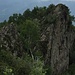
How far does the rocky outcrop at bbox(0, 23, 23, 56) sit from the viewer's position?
5293 cm

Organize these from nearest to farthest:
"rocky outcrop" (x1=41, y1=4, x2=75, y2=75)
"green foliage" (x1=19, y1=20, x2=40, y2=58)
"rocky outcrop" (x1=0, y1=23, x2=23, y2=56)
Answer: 1. "rocky outcrop" (x1=0, y1=23, x2=23, y2=56)
2. "green foliage" (x1=19, y1=20, x2=40, y2=58)
3. "rocky outcrop" (x1=41, y1=4, x2=75, y2=75)

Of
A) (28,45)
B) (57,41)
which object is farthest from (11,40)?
(57,41)

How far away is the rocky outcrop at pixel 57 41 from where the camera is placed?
7369 centimetres

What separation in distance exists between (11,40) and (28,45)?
768cm

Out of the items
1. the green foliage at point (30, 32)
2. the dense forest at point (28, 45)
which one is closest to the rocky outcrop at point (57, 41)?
the dense forest at point (28, 45)

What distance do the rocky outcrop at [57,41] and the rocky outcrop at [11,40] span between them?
48.4ft

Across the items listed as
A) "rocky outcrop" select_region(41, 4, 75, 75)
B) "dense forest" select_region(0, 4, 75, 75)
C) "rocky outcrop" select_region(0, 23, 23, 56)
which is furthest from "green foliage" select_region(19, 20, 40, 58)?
"rocky outcrop" select_region(0, 23, 23, 56)

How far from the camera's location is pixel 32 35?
222 ft

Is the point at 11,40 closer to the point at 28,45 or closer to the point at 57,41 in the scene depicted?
the point at 28,45

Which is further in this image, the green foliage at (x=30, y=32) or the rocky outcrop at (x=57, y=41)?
the rocky outcrop at (x=57, y=41)

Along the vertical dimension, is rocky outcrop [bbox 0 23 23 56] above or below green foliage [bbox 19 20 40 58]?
below

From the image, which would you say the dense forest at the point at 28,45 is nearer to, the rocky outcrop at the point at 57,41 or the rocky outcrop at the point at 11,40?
the rocky outcrop at the point at 11,40

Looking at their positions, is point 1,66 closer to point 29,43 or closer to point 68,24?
point 29,43

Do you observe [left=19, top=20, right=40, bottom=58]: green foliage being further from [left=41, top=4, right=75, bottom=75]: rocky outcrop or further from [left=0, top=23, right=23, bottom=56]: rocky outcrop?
[left=0, top=23, right=23, bottom=56]: rocky outcrop
